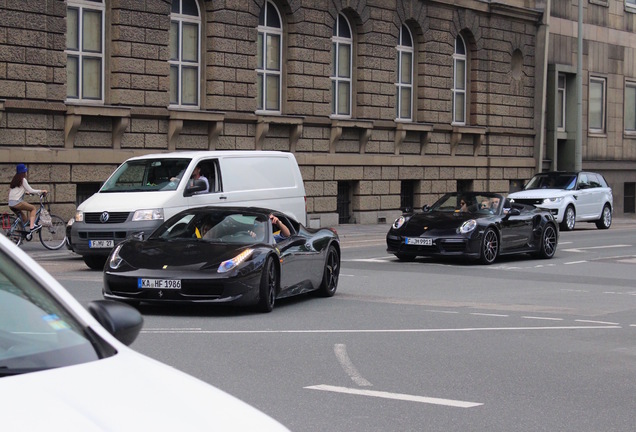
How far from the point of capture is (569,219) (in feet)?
113

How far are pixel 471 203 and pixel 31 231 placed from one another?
26.2ft

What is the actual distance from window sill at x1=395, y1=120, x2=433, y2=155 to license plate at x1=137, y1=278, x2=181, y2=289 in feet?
81.3

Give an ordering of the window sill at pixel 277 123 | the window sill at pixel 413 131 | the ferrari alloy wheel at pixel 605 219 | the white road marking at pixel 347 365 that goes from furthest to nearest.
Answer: the window sill at pixel 413 131
the ferrari alloy wheel at pixel 605 219
the window sill at pixel 277 123
the white road marking at pixel 347 365

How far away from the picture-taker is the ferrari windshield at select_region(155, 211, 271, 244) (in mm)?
13648

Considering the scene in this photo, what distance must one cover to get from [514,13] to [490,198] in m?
22.3

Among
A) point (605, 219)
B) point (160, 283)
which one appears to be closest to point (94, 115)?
point (160, 283)

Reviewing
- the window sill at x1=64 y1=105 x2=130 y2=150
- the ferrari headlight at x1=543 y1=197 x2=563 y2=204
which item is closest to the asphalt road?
the window sill at x1=64 y1=105 x2=130 y2=150

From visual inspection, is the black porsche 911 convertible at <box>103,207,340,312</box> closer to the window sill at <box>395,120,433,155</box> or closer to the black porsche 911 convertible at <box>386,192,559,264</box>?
the black porsche 911 convertible at <box>386,192,559,264</box>

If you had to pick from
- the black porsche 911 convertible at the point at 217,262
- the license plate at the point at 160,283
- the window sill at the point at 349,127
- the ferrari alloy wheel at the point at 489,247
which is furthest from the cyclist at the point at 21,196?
the window sill at the point at 349,127

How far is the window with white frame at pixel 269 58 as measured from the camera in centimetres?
3266

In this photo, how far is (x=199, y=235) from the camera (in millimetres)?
13734

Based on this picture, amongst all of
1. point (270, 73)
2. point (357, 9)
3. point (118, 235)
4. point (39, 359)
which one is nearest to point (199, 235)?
point (118, 235)

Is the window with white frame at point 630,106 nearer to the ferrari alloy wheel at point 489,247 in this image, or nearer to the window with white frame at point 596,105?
the window with white frame at point 596,105

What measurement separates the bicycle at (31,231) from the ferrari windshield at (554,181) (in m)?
16.8
